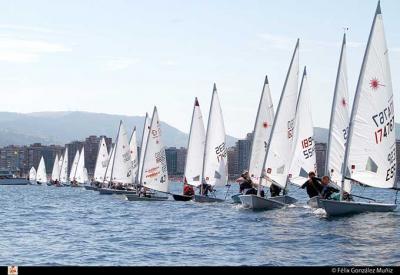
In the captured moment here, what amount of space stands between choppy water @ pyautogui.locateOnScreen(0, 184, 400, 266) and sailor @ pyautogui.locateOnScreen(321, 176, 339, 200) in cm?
97

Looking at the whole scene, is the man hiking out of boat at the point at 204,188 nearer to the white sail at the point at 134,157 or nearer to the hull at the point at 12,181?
the white sail at the point at 134,157

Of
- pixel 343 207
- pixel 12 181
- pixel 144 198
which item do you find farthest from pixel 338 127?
pixel 12 181

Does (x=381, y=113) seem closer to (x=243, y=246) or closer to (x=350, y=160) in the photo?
(x=350, y=160)

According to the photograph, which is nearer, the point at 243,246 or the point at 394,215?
the point at 243,246

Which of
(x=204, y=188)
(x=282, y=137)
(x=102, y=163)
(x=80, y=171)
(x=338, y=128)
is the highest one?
(x=338, y=128)

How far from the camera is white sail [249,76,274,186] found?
48781 mm

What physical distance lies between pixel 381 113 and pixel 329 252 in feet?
46.0

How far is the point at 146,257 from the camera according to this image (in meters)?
19.1

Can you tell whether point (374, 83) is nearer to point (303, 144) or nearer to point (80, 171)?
point (303, 144)

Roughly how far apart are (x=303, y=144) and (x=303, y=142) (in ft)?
0.49

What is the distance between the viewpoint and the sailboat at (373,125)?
1260 inches

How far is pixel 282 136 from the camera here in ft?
139

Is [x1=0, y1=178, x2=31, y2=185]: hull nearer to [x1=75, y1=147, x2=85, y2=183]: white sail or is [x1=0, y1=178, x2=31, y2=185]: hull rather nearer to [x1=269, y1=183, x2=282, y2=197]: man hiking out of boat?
[x1=75, y1=147, x2=85, y2=183]: white sail

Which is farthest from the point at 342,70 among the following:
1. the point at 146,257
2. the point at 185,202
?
the point at 146,257
